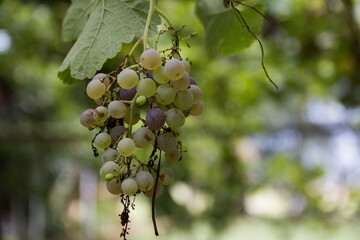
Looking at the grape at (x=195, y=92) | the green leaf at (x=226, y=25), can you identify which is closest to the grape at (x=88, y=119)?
the grape at (x=195, y=92)

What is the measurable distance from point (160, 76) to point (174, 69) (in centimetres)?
2

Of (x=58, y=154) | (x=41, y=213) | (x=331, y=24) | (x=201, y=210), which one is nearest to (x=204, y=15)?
(x=331, y=24)

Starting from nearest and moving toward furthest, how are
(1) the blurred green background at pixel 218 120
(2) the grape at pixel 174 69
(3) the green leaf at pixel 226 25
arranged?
(2) the grape at pixel 174 69 < (3) the green leaf at pixel 226 25 < (1) the blurred green background at pixel 218 120

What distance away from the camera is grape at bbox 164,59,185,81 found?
333 mm

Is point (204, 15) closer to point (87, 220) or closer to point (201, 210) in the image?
point (201, 210)

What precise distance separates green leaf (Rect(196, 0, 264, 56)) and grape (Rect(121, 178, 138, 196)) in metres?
0.27

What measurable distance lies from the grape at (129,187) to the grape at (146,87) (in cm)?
8

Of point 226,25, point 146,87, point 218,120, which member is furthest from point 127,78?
point 218,120

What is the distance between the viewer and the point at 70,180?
4.26 meters

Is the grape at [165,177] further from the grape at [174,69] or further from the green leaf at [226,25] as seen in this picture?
the green leaf at [226,25]

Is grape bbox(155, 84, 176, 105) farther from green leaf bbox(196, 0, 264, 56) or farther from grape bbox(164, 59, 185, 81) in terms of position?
green leaf bbox(196, 0, 264, 56)

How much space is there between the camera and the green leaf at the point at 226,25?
1.68ft

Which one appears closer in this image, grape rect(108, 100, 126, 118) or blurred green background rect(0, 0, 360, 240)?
grape rect(108, 100, 126, 118)

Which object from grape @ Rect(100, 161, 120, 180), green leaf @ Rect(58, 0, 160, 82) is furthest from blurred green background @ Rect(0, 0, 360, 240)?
grape @ Rect(100, 161, 120, 180)
